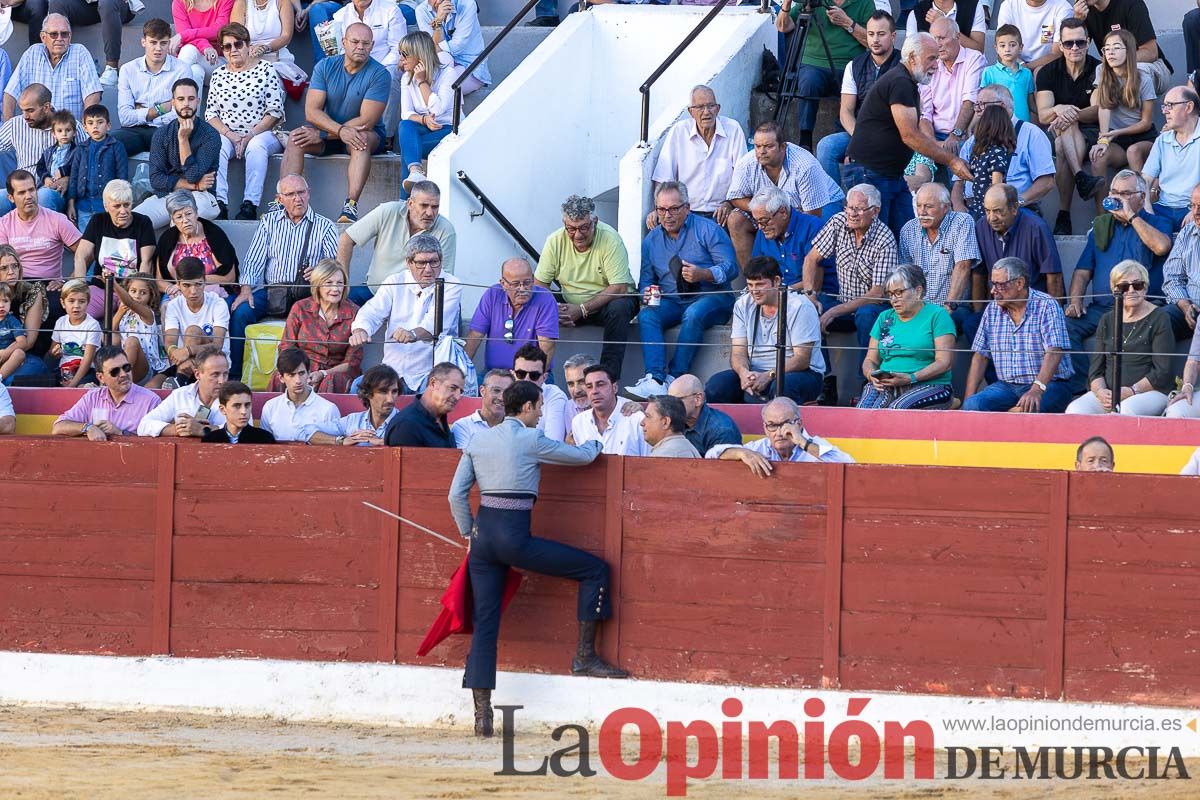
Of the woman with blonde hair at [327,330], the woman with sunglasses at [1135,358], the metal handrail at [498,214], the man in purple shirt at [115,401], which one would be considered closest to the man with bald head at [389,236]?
the woman with blonde hair at [327,330]

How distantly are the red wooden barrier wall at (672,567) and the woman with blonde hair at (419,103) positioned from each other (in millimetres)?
3262

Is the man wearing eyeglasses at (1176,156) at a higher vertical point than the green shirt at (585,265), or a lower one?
higher

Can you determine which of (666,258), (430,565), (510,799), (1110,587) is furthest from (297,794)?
(666,258)

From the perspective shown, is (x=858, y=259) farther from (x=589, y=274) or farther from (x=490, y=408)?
(x=490, y=408)

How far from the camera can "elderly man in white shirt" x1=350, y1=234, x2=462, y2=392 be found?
33.6 ft

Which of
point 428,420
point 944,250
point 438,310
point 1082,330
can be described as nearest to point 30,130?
point 438,310

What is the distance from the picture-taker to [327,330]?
10.4 meters

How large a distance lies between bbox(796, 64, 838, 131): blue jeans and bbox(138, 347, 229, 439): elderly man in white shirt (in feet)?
13.1

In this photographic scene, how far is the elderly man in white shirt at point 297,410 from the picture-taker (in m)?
9.52

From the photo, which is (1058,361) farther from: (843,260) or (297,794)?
(297,794)

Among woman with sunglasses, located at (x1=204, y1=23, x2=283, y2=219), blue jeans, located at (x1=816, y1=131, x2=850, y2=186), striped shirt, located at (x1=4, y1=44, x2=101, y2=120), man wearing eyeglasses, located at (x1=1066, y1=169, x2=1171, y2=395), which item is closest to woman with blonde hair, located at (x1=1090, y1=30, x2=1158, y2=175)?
man wearing eyeglasses, located at (x1=1066, y1=169, x2=1171, y2=395)

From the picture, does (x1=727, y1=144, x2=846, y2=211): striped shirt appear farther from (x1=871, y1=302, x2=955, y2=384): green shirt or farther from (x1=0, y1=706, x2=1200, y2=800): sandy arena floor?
(x1=0, y1=706, x2=1200, y2=800): sandy arena floor

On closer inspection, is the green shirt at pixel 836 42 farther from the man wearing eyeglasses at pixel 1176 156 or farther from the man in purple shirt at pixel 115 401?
the man in purple shirt at pixel 115 401

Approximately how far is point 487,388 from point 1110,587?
9.48 feet
